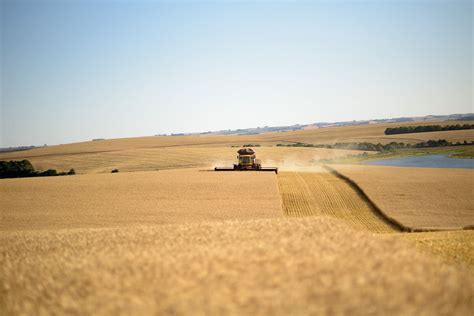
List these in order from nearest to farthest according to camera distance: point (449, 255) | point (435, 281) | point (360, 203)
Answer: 1. point (435, 281)
2. point (449, 255)
3. point (360, 203)

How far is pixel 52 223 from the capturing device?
25.0 metres

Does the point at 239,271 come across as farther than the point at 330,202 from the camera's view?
No

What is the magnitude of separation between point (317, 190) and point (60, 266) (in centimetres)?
3355

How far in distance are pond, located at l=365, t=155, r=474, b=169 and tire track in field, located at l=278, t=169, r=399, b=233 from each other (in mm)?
23617

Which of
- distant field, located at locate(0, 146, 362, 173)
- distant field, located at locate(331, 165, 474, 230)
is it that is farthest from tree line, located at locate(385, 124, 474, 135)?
distant field, located at locate(331, 165, 474, 230)

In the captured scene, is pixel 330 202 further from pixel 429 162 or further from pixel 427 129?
pixel 427 129

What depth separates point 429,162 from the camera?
63969mm

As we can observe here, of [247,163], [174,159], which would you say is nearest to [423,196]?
[247,163]

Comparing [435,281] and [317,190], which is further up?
[435,281]

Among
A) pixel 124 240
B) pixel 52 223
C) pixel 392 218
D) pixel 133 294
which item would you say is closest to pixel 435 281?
pixel 133 294

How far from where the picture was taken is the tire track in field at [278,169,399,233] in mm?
25875

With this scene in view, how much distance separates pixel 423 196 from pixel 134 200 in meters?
24.0

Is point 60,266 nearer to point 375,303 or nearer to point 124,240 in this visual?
point 124,240

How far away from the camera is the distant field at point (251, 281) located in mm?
3578
